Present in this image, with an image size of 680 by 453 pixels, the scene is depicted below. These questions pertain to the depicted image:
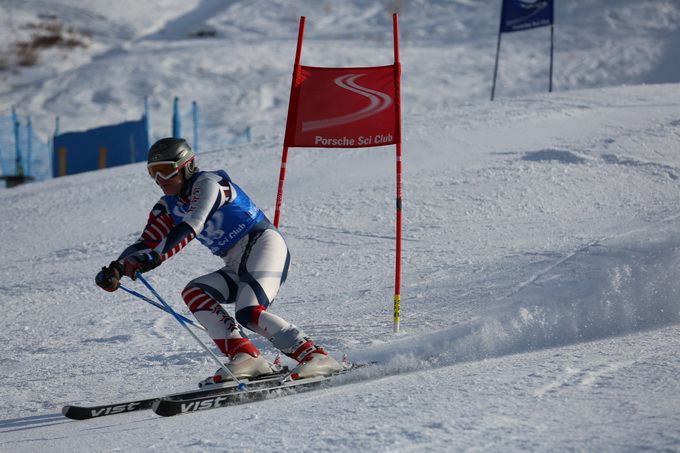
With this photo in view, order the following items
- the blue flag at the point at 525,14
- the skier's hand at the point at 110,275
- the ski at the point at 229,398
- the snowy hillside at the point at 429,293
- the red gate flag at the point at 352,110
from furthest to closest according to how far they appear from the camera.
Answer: the blue flag at the point at 525,14, the red gate flag at the point at 352,110, the skier's hand at the point at 110,275, the ski at the point at 229,398, the snowy hillside at the point at 429,293

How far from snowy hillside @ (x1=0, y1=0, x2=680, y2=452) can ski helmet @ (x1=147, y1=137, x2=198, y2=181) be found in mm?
1329

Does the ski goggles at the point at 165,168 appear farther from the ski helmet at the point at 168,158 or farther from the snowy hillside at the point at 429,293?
the snowy hillside at the point at 429,293

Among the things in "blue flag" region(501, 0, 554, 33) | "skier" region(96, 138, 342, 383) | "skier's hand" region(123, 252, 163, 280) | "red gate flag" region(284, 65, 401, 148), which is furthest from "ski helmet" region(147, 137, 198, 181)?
"blue flag" region(501, 0, 554, 33)

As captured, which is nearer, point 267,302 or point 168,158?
point 168,158

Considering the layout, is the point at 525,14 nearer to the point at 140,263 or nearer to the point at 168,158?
the point at 168,158

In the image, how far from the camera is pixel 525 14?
44.3ft

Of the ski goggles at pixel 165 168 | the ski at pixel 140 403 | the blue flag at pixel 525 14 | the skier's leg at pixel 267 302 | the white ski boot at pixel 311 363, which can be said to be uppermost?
the blue flag at pixel 525 14

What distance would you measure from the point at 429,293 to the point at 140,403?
2.78 meters

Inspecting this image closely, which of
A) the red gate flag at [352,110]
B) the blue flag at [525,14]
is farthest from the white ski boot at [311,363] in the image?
the blue flag at [525,14]

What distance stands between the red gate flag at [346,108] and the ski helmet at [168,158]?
1.44m

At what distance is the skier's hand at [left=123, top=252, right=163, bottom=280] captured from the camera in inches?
151

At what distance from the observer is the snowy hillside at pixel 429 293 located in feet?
10.4

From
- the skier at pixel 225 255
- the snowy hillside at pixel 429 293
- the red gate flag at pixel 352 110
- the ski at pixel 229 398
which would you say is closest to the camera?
the snowy hillside at pixel 429 293

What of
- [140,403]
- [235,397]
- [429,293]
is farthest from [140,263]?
[429,293]
